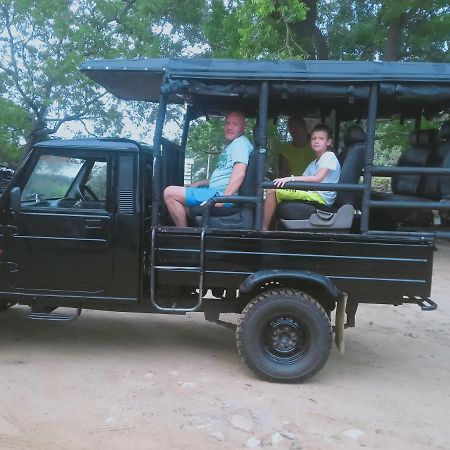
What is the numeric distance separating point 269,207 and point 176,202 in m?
0.79

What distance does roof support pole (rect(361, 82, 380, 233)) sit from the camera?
4.15 metres

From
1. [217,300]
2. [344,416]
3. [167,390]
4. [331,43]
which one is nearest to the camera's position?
[344,416]

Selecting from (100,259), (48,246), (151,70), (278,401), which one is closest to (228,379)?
(278,401)

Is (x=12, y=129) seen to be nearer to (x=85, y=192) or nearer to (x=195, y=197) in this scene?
(x=85, y=192)

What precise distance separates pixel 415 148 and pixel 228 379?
266 cm

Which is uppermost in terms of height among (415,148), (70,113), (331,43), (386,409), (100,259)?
(331,43)

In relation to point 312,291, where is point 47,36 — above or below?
above

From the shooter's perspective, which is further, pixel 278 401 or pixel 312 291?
pixel 312 291

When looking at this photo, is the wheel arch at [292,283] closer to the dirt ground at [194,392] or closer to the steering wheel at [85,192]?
the dirt ground at [194,392]

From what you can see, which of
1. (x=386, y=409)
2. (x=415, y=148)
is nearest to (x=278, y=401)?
(x=386, y=409)

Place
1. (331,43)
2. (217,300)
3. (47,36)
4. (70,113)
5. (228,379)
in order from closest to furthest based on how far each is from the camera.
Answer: (228,379), (217,300), (331,43), (47,36), (70,113)

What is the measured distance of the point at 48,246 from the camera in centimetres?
440

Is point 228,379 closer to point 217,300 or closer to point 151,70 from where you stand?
point 217,300

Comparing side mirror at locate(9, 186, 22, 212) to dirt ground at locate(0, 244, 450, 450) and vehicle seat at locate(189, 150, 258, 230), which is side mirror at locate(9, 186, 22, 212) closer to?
dirt ground at locate(0, 244, 450, 450)
